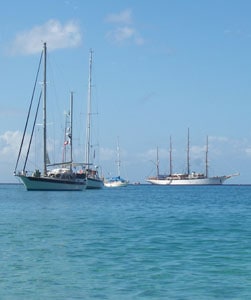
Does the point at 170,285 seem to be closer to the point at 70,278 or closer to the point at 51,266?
the point at 70,278

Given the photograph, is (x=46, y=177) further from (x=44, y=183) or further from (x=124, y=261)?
(x=124, y=261)

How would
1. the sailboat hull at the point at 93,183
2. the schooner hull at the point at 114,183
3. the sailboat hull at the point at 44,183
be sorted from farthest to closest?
the schooner hull at the point at 114,183
the sailboat hull at the point at 93,183
the sailboat hull at the point at 44,183

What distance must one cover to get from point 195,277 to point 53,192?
64671 millimetres

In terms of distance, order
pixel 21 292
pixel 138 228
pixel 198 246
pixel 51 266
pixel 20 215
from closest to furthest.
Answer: pixel 21 292 → pixel 51 266 → pixel 198 246 → pixel 138 228 → pixel 20 215

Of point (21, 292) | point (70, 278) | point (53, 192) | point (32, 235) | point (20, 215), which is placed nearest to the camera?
point (21, 292)

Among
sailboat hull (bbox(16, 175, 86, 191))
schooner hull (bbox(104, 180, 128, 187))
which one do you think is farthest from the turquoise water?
schooner hull (bbox(104, 180, 128, 187))

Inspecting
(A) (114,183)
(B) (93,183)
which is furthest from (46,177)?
(A) (114,183)

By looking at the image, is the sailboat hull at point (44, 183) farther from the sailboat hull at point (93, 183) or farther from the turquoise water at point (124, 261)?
the turquoise water at point (124, 261)

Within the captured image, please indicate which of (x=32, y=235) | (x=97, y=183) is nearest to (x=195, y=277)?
(x=32, y=235)

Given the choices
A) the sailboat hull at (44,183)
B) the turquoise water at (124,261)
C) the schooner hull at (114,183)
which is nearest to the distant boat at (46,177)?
the sailboat hull at (44,183)

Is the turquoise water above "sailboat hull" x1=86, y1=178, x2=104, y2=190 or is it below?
below

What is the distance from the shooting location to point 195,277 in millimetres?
17828

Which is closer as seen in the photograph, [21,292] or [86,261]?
[21,292]

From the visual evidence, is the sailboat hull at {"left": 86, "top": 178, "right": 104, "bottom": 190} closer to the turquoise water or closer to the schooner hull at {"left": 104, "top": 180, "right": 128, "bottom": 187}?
the schooner hull at {"left": 104, "top": 180, "right": 128, "bottom": 187}
